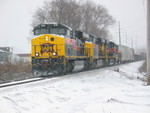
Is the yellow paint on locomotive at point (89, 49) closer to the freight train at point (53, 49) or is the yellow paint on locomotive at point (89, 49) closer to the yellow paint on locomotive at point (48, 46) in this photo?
the freight train at point (53, 49)

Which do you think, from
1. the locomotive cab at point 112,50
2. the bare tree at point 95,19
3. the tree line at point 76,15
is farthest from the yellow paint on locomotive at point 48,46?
the bare tree at point 95,19

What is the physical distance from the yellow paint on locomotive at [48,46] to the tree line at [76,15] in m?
23.7

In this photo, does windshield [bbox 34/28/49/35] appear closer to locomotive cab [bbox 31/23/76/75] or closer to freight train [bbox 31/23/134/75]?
freight train [bbox 31/23/134/75]

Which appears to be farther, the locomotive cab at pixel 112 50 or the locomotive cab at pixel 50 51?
the locomotive cab at pixel 112 50

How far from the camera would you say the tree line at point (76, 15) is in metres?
40.3

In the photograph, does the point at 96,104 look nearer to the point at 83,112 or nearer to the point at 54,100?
the point at 83,112

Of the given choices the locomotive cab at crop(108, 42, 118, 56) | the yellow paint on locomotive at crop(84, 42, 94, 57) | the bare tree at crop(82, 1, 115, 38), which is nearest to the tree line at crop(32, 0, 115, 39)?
the bare tree at crop(82, 1, 115, 38)

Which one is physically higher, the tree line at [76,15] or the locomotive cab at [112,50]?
the tree line at [76,15]

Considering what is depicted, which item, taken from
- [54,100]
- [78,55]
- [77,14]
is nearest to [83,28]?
[77,14]

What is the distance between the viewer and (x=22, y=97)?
8055 millimetres

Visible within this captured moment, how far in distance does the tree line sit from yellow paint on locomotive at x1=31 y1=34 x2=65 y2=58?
2369cm

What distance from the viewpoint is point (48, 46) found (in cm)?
1592

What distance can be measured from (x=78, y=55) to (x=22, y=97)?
39.0 feet

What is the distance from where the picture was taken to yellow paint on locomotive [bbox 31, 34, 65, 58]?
51.7 feet
